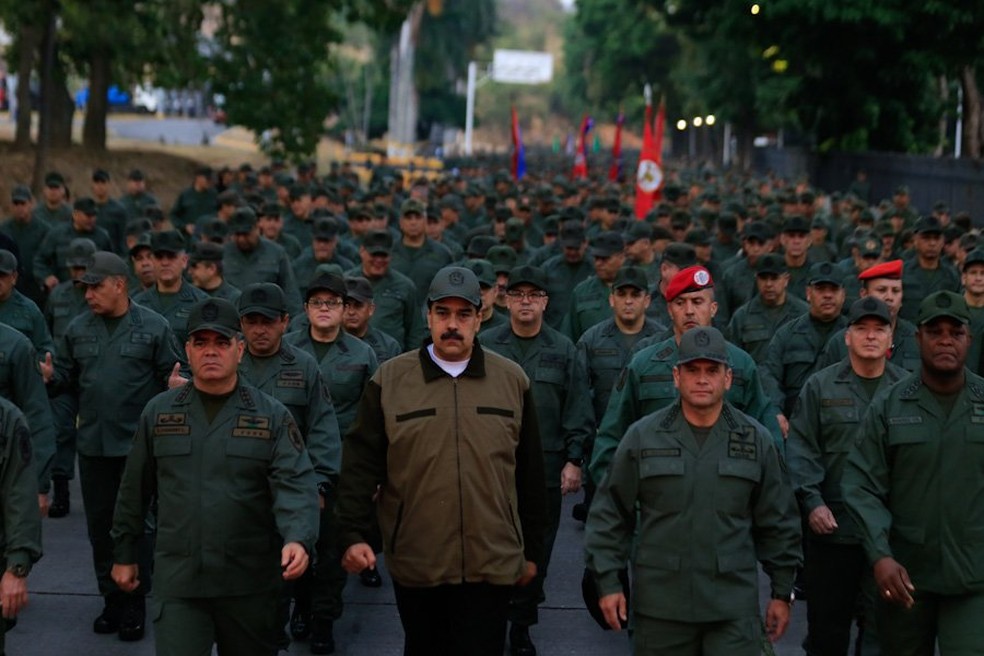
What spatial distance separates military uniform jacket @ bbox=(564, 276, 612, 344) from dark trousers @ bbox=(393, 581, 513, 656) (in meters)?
5.81

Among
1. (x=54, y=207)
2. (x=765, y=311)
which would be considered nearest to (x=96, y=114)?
(x=54, y=207)

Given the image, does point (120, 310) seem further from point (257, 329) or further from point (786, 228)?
point (786, 228)

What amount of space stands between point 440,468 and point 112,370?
3412 millimetres

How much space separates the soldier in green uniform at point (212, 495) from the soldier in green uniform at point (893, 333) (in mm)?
3744

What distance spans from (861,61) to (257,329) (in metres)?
35.2

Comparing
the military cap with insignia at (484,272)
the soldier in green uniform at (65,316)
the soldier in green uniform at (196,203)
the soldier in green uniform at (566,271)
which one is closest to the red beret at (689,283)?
the military cap with insignia at (484,272)

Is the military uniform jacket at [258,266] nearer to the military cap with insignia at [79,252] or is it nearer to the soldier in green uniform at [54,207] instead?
the military cap with insignia at [79,252]

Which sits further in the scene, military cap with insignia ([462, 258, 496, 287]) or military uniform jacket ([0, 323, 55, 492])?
military cap with insignia ([462, 258, 496, 287])

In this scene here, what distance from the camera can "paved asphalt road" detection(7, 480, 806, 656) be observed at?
9094 millimetres

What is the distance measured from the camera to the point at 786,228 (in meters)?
13.7

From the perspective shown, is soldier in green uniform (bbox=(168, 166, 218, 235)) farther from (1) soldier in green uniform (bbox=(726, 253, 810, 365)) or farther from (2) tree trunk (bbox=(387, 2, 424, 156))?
(2) tree trunk (bbox=(387, 2, 424, 156))

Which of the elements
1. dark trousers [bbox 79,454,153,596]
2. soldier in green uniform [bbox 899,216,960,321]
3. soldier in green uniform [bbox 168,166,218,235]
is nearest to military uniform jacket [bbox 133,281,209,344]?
dark trousers [bbox 79,454,153,596]

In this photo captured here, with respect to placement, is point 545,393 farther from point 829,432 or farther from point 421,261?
point 421,261

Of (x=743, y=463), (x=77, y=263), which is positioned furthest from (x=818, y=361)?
(x=77, y=263)
